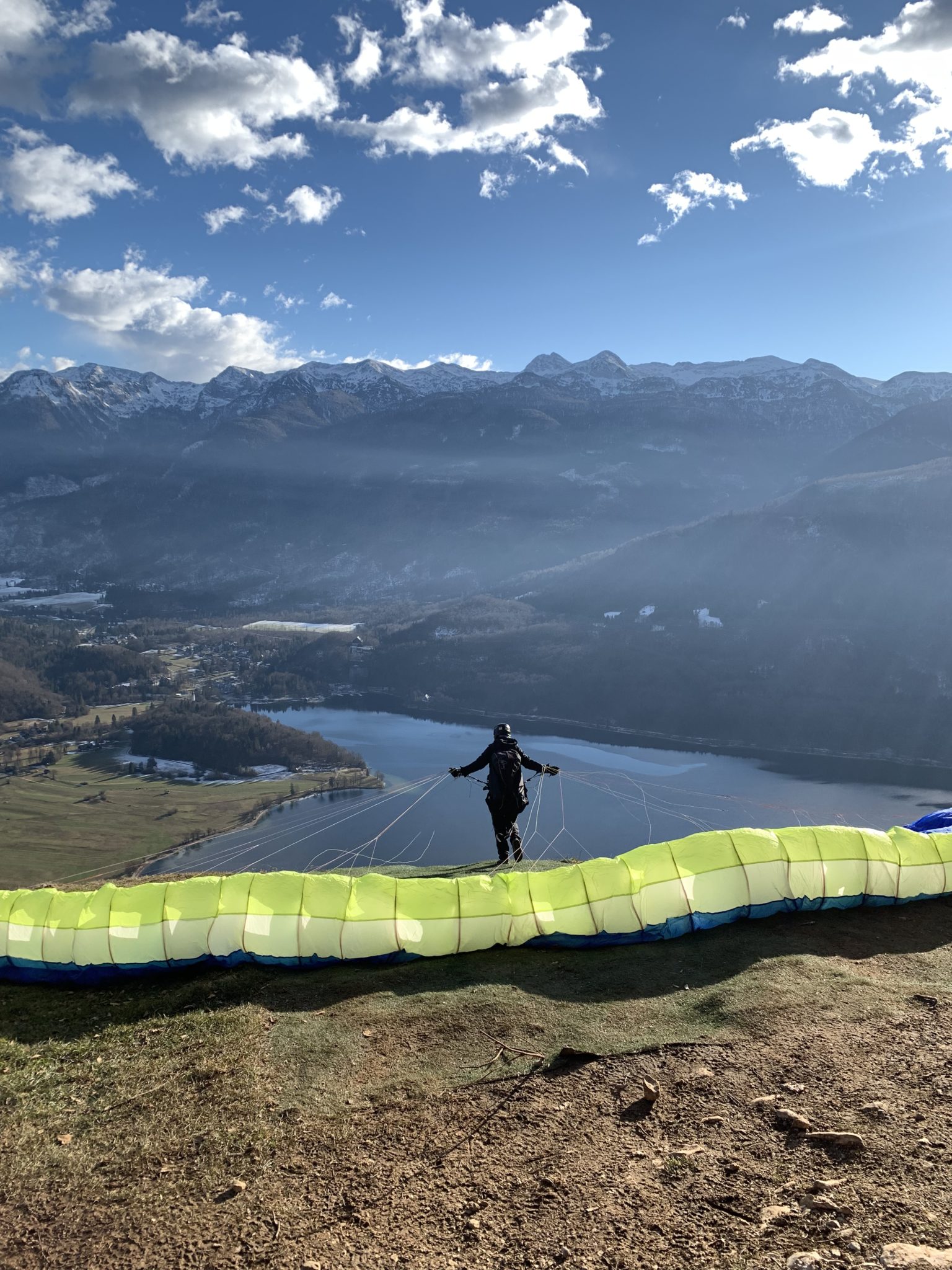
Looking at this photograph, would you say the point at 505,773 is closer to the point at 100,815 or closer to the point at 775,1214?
the point at 775,1214

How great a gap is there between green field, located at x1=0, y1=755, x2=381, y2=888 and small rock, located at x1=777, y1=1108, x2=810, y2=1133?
95.6 m

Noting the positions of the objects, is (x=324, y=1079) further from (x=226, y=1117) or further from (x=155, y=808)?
(x=155, y=808)

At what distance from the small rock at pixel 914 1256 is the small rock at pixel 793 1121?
1509 mm

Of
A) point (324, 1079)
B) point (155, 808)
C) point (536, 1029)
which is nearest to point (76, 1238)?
point (324, 1079)

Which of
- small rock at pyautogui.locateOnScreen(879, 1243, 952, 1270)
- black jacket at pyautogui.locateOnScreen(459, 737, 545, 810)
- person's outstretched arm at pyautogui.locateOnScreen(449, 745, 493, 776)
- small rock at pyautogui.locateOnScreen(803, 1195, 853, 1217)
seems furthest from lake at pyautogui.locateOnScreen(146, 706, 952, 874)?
small rock at pyautogui.locateOnScreen(879, 1243, 952, 1270)

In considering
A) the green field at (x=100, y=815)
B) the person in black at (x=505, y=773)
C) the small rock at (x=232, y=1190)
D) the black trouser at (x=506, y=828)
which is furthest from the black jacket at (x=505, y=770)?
the green field at (x=100, y=815)

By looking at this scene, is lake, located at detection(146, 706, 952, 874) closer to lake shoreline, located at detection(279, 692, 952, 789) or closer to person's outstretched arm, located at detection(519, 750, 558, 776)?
lake shoreline, located at detection(279, 692, 952, 789)

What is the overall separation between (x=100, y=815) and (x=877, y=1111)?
135 meters

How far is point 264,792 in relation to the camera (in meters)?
135

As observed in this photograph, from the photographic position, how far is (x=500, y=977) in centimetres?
1138

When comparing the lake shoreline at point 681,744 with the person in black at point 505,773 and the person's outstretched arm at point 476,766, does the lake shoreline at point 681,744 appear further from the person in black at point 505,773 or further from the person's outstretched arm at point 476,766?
the person's outstretched arm at point 476,766

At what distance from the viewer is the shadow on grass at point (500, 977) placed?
10914 mm

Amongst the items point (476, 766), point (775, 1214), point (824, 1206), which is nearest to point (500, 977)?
point (775, 1214)

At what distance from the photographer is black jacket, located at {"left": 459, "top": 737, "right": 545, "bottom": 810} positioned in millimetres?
16969
